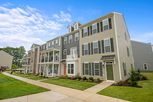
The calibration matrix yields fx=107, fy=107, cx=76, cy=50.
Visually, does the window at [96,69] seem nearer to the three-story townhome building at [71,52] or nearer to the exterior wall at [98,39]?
the exterior wall at [98,39]

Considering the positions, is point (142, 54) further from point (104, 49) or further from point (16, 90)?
point (16, 90)

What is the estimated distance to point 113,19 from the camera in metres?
15.4

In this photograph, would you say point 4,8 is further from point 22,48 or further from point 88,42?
point 22,48

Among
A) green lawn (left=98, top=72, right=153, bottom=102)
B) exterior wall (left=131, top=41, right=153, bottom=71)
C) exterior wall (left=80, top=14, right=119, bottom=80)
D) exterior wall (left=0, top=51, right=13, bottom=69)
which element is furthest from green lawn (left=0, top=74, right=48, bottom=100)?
exterior wall (left=0, top=51, right=13, bottom=69)

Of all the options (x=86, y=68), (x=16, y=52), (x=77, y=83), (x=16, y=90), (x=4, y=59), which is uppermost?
(x=16, y=52)

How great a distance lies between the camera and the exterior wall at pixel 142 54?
28188 millimetres

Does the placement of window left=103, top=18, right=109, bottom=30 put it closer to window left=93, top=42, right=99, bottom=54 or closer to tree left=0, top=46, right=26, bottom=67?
window left=93, top=42, right=99, bottom=54

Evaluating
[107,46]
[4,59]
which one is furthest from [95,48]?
[4,59]

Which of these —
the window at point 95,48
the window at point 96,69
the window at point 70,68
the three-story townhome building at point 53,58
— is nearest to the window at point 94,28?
the window at point 95,48

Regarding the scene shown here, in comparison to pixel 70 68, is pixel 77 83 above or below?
below

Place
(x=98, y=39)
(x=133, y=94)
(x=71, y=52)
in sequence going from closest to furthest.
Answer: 1. (x=133, y=94)
2. (x=98, y=39)
3. (x=71, y=52)

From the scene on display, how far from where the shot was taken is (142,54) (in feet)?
96.4

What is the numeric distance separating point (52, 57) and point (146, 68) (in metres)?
25.6

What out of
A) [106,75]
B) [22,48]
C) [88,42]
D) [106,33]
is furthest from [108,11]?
[22,48]
